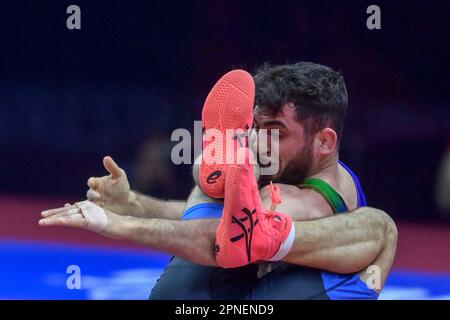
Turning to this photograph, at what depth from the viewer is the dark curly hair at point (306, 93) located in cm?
287

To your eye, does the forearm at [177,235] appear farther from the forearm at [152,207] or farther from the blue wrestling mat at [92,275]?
the blue wrestling mat at [92,275]

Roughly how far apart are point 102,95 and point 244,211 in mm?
4083

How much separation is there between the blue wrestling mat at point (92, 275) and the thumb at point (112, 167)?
1.49 m

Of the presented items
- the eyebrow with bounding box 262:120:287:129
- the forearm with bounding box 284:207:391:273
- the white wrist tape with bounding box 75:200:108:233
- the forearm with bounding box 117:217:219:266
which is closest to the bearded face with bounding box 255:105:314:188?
the eyebrow with bounding box 262:120:287:129

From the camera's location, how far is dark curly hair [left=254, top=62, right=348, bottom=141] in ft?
9.41

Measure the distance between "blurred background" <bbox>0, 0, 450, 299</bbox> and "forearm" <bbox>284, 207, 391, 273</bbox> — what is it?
10.8 feet

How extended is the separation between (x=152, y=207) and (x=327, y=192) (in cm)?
68

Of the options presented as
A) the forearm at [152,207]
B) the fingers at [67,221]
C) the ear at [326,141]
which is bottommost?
the forearm at [152,207]

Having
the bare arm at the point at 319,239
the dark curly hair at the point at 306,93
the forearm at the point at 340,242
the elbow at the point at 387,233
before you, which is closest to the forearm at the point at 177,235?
the bare arm at the point at 319,239

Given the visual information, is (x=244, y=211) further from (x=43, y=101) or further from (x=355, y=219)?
(x=43, y=101)

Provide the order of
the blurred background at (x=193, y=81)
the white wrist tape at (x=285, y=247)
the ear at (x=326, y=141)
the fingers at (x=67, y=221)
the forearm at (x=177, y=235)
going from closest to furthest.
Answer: the fingers at (x=67, y=221)
the forearm at (x=177, y=235)
the white wrist tape at (x=285, y=247)
the ear at (x=326, y=141)
the blurred background at (x=193, y=81)

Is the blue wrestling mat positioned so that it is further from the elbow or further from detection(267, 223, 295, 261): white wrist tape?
detection(267, 223, 295, 261): white wrist tape

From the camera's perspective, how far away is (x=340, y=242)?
2.78 meters

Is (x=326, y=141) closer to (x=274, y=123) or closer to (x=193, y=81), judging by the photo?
(x=274, y=123)
